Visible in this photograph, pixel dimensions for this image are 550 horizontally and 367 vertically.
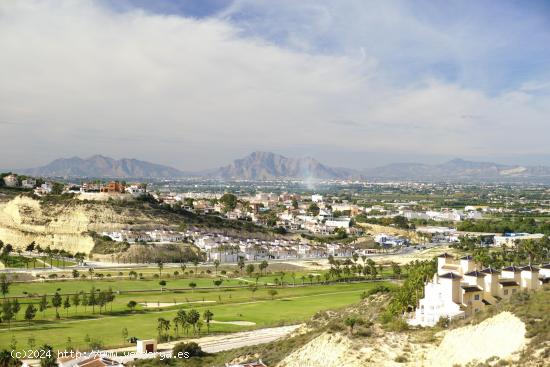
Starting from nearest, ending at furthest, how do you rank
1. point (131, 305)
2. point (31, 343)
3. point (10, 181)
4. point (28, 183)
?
point (31, 343) < point (131, 305) < point (10, 181) < point (28, 183)

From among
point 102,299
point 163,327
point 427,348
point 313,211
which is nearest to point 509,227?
point 313,211


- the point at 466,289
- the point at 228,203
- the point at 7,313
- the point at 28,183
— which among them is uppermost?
the point at 28,183

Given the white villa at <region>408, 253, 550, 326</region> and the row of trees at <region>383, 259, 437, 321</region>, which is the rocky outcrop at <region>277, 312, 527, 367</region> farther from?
the row of trees at <region>383, 259, 437, 321</region>

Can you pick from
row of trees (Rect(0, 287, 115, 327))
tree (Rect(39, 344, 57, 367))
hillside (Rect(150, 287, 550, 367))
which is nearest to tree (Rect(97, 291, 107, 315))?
row of trees (Rect(0, 287, 115, 327))

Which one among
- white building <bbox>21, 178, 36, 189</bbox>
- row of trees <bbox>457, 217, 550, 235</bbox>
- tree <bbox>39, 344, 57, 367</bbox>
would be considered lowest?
tree <bbox>39, 344, 57, 367</bbox>

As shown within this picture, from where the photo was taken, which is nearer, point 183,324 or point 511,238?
point 183,324

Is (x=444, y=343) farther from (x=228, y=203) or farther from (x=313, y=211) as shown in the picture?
(x=313, y=211)

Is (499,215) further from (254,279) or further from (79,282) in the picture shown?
(79,282)

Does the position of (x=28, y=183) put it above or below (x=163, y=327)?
above
